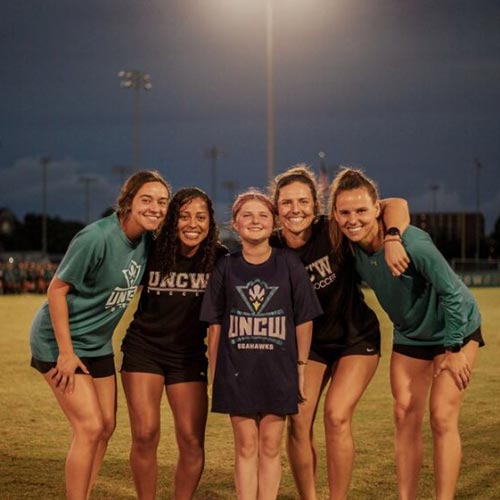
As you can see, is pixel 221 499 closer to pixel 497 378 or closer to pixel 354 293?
pixel 354 293

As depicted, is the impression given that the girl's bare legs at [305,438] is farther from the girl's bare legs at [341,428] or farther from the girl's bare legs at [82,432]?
the girl's bare legs at [82,432]

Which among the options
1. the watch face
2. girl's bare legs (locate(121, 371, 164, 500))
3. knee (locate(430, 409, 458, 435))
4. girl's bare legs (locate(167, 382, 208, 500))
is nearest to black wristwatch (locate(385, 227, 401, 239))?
the watch face

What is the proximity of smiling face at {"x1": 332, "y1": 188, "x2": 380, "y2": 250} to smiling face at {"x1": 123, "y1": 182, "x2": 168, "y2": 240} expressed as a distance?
113 centimetres

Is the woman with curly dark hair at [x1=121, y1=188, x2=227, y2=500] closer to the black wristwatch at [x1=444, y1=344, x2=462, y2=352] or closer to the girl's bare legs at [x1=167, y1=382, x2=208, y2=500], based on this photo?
the girl's bare legs at [x1=167, y1=382, x2=208, y2=500]

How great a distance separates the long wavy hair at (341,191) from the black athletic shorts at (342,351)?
1.88 ft

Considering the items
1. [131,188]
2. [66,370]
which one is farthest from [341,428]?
[131,188]

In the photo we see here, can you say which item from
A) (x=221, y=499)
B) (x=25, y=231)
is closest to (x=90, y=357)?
(x=221, y=499)

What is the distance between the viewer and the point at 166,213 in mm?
5977

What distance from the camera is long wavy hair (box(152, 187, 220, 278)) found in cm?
589

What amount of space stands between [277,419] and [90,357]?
1.27 meters

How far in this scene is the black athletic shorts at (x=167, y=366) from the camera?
5.86 meters

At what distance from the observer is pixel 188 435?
19.2ft

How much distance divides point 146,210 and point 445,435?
2.32 meters

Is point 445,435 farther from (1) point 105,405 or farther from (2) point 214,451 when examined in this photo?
(2) point 214,451
